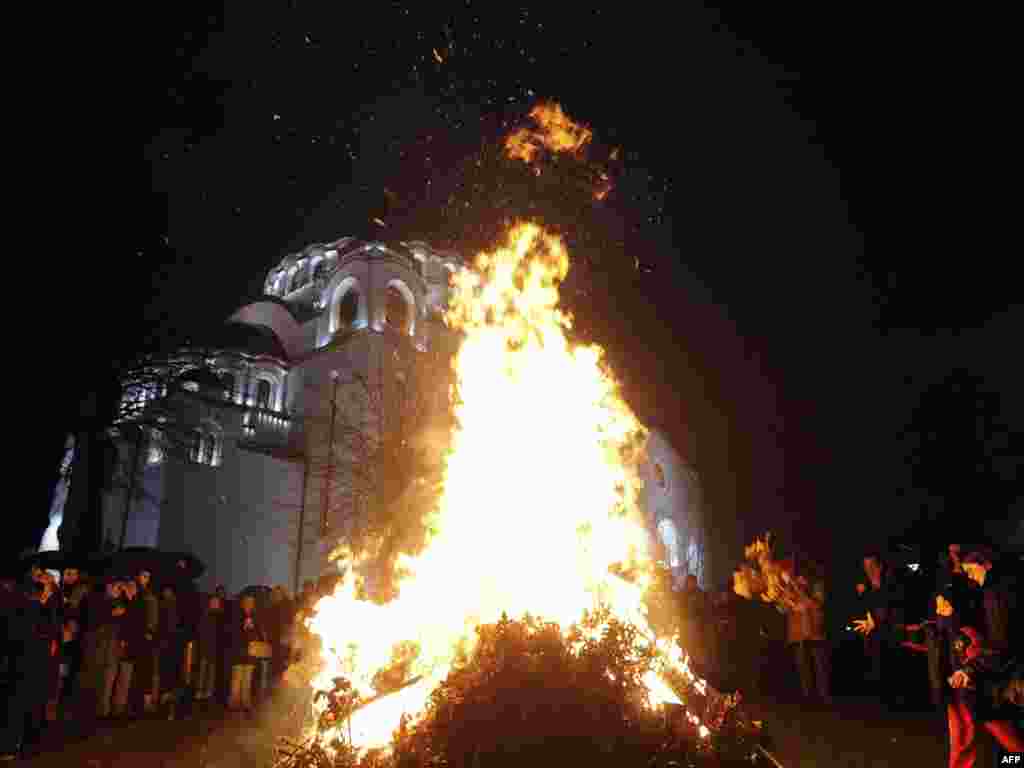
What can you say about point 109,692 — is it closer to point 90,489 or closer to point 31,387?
point 31,387

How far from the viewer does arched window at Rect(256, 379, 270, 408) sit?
144 ft

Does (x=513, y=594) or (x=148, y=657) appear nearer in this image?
(x=513, y=594)

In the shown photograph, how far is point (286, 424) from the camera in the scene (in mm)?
42875

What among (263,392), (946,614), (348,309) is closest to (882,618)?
(946,614)

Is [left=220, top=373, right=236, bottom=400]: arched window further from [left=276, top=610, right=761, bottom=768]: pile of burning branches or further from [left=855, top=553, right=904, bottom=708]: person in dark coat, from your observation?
[left=276, top=610, right=761, bottom=768]: pile of burning branches

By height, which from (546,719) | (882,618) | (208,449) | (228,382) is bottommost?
(546,719)

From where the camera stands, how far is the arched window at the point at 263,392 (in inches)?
1729

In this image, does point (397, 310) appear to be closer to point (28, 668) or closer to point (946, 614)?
point (28, 668)

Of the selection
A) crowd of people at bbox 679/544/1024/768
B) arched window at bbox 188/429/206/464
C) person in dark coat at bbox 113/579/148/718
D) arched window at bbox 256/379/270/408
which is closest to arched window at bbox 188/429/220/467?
arched window at bbox 188/429/206/464

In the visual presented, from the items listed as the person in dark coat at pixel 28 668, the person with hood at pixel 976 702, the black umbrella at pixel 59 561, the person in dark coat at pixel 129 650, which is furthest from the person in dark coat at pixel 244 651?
the person with hood at pixel 976 702

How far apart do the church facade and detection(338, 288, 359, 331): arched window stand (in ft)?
0.26

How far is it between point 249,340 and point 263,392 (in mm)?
3502

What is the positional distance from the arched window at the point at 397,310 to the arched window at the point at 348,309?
6.70ft

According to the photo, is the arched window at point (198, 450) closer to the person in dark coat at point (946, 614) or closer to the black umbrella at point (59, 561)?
the black umbrella at point (59, 561)
